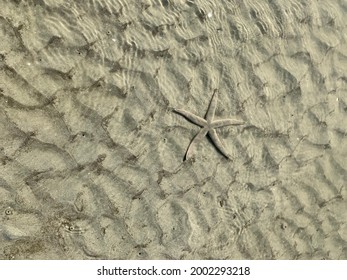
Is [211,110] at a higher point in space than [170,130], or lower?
higher

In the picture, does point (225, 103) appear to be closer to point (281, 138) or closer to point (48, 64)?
point (281, 138)

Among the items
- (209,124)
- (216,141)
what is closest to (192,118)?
(209,124)

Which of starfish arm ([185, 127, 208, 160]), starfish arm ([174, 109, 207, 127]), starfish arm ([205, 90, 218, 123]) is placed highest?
starfish arm ([205, 90, 218, 123])

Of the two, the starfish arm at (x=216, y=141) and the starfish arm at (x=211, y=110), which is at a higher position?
the starfish arm at (x=211, y=110)

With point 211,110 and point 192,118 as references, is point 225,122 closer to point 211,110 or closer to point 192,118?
point 211,110
